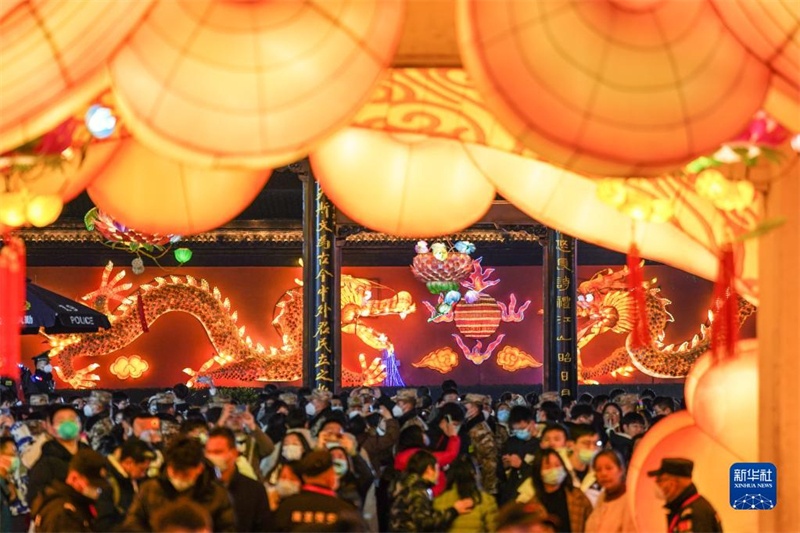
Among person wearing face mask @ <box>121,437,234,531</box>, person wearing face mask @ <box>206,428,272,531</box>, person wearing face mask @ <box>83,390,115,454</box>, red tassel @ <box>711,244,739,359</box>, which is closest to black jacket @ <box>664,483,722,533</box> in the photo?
red tassel @ <box>711,244,739,359</box>

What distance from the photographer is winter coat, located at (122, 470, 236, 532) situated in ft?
18.1

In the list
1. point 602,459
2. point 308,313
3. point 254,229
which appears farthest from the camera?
point 254,229

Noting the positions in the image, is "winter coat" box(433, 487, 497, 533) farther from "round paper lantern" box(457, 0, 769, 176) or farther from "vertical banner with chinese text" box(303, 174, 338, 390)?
"vertical banner with chinese text" box(303, 174, 338, 390)

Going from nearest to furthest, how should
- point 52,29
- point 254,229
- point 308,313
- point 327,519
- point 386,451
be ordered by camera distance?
point 52,29 < point 327,519 < point 386,451 < point 308,313 < point 254,229

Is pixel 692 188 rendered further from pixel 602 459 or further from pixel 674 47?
pixel 674 47

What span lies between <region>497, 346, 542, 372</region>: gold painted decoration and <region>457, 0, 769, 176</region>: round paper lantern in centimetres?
1744

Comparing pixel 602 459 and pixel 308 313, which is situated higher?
pixel 308 313

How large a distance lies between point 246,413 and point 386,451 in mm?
1267

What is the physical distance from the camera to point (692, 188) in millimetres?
6531

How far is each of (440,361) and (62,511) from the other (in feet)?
54.0

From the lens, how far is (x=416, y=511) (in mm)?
6414

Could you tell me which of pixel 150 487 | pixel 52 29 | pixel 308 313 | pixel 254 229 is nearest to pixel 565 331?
pixel 308 313

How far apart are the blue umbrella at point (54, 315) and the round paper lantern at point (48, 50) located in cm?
983

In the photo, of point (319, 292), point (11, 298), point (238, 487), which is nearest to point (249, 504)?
point (238, 487)
